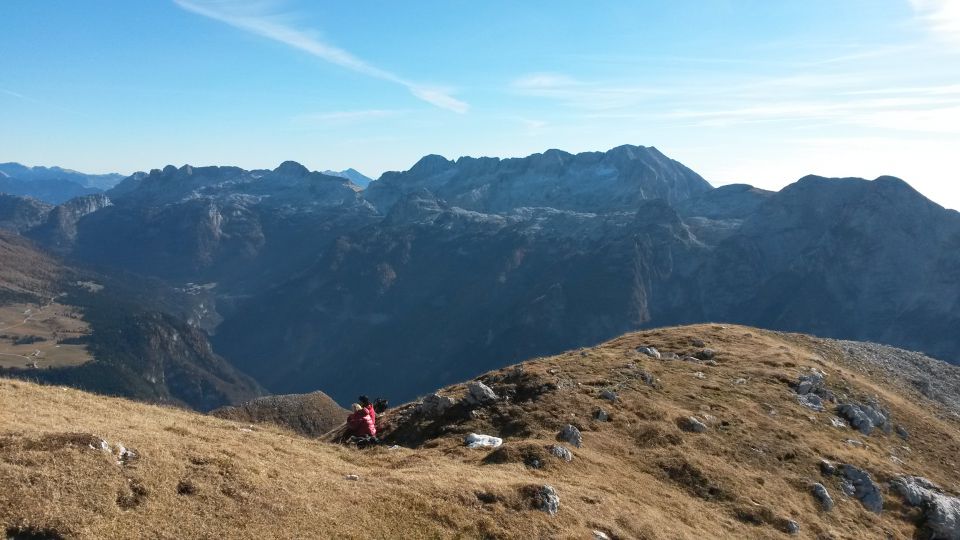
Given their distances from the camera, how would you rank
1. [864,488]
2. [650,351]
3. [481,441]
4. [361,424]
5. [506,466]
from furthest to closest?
[650,351], [864,488], [361,424], [481,441], [506,466]

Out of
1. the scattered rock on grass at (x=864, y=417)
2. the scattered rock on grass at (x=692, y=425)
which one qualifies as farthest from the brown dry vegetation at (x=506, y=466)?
the scattered rock on grass at (x=864, y=417)

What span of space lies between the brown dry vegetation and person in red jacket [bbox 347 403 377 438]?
3090 millimetres

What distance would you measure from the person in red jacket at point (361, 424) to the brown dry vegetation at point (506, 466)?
122 inches

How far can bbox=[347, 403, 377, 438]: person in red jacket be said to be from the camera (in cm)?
4269

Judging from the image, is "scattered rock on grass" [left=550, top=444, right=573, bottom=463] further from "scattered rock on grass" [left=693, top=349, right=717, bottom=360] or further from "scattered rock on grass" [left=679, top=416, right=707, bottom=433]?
"scattered rock on grass" [left=693, top=349, right=717, bottom=360]

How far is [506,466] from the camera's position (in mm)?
36094

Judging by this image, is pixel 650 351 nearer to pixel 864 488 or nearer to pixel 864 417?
pixel 864 417

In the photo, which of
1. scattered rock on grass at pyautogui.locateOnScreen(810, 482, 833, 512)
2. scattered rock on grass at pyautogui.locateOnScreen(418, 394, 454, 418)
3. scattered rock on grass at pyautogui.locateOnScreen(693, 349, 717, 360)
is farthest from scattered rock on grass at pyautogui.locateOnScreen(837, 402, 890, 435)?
scattered rock on grass at pyautogui.locateOnScreen(418, 394, 454, 418)

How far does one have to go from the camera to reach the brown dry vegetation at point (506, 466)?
891 inches

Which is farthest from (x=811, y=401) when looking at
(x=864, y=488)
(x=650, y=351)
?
(x=650, y=351)

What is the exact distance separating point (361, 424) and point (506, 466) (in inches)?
484

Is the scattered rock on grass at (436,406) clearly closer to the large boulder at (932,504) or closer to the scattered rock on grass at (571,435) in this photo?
the scattered rock on grass at (571,435)

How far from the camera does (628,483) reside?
37.7 meters

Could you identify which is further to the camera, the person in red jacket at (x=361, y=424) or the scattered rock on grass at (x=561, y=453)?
the person in red jacket at (x=361, y=424)
